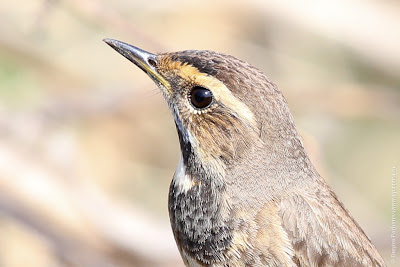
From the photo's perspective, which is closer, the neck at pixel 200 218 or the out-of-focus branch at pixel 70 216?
the neck at pixel 200 218

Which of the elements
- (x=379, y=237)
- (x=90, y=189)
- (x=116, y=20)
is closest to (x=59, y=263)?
(x=90, y=189)

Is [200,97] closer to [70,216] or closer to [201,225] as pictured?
[201,225]

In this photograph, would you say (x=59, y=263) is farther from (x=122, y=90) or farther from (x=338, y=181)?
(x=338, y=181)

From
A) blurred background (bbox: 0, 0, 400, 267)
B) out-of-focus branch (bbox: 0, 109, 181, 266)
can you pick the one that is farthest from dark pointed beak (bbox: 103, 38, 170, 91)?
out-of-focus branch (bbox: 0, 109, 181, 266)

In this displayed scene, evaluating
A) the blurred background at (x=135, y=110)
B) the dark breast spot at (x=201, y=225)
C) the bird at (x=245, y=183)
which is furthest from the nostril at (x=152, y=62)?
the blurred background at (x=135, y=110)

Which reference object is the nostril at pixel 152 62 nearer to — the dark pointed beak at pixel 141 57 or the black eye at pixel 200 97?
the dark pointed beak at pixel 141 57

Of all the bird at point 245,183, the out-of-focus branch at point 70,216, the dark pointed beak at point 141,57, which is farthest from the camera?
the out-of-focus branch at point 70,216

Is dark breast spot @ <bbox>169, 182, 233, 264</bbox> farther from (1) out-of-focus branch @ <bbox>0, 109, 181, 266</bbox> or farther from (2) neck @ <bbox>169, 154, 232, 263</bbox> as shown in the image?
(1) out-of-focus branch @ <bbox>0, 109, 181, 266</bbox>
